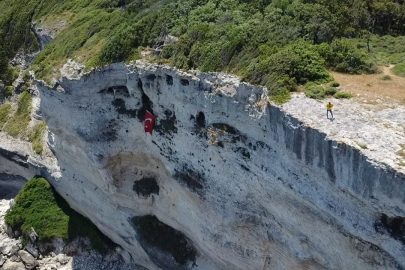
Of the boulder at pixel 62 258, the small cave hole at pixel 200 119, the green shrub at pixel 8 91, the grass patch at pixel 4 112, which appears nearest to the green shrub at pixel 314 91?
the small cave hole at pixel 200 119

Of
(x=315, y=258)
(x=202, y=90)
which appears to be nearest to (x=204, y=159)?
(x=202, y=90)

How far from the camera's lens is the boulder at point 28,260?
33594 millimetres

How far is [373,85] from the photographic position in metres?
20.0

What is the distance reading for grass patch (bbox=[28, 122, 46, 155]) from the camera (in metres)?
37.6

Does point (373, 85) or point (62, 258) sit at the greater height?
point (373, 85)

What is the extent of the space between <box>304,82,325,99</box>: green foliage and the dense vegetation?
1.86 feet

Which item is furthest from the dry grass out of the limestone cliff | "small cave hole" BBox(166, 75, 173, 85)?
"small cave hole" BBox(166, 75, 173, 85)

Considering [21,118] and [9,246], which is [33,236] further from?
[21,118]

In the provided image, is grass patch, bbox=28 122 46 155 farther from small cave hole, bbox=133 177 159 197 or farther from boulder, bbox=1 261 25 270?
small cave hole, bbox=133 177 159 197

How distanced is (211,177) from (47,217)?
17.5 metres

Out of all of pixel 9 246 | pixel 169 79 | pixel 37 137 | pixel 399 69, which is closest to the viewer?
pixel 399 69

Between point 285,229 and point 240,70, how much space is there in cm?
842

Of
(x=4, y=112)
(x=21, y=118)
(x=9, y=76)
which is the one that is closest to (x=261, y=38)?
(x=21, y=118)

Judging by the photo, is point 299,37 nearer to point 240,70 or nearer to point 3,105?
point 240,70
